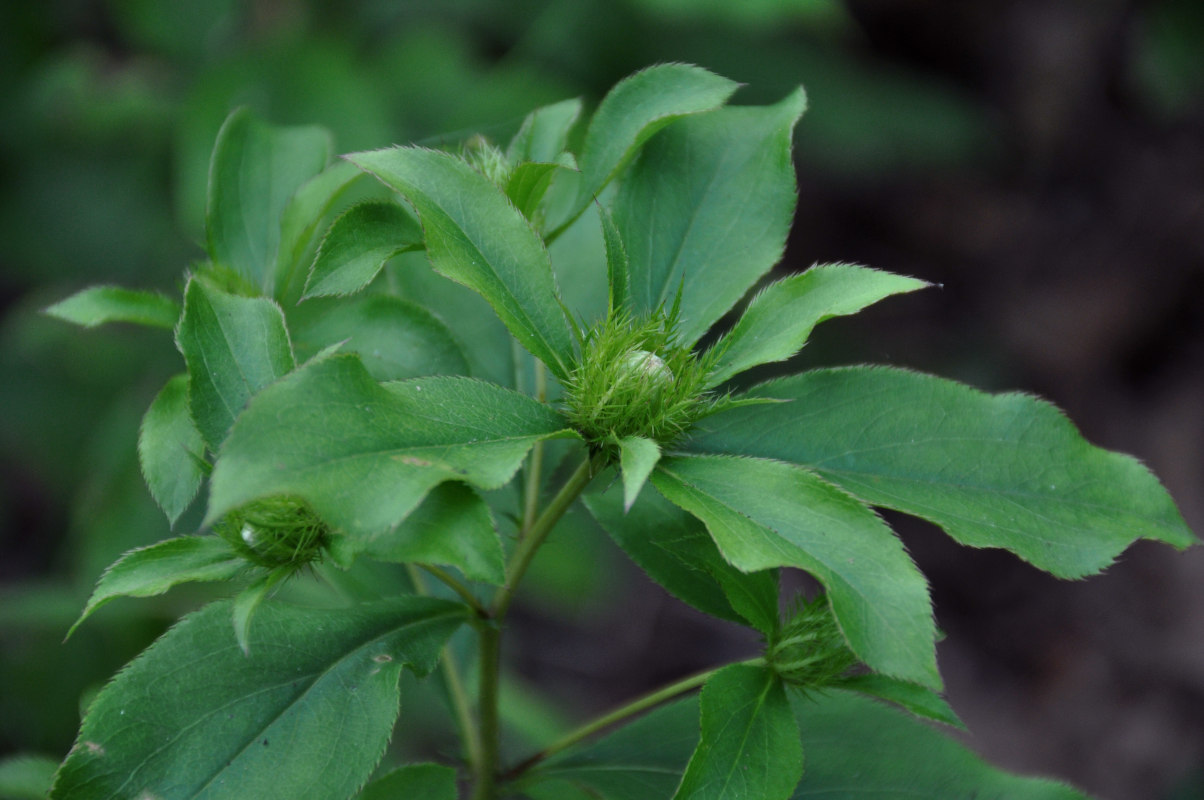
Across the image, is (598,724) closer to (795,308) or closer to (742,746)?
(742,746)

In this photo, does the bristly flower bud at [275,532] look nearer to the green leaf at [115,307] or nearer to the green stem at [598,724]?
the green leaf at [115,307]

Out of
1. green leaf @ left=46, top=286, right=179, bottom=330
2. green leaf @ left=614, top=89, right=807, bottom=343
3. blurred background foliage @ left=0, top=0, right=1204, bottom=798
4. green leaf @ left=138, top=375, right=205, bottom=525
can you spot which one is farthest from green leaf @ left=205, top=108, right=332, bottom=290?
blurred background foliage @ left=0, top=0, right=1204, bottom=798

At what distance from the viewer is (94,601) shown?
3.90ft

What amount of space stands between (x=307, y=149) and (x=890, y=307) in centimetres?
453

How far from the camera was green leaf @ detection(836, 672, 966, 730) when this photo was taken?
140 centimetres

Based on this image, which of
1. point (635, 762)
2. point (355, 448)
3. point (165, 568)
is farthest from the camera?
point (635, 762)

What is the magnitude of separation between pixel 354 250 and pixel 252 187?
20.3 inches

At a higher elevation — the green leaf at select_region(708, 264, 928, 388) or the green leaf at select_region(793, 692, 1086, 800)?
the green leaf at select_region(708, 264, 928, 388)

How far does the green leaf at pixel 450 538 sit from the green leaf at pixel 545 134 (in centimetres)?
65

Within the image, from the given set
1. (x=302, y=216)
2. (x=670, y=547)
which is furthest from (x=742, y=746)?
(x=302, y=216)

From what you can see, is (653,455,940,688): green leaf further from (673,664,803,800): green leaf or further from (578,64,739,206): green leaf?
(578,64,739,206): green leaf

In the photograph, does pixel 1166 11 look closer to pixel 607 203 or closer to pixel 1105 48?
pixel 1105 48

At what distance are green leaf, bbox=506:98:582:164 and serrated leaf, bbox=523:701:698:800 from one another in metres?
0.98

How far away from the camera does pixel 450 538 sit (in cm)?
117
